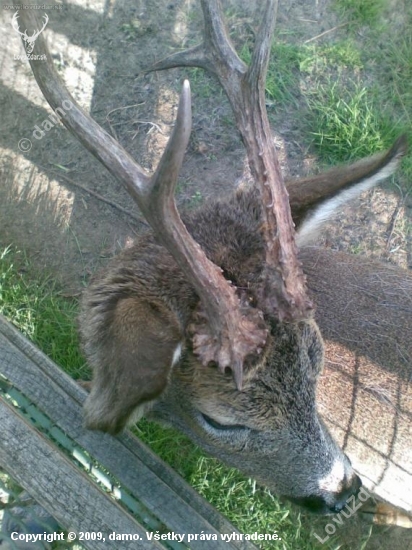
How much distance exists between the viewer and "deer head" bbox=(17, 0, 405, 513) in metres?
2.53

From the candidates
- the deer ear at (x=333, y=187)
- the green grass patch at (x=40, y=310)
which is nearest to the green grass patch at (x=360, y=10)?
the deer ear at (x=333, y=187)

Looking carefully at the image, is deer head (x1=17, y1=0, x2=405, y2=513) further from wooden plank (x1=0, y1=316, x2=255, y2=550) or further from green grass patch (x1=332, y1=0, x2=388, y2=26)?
green grass patch (x1=332, y1=0, x2=388, y2=26)

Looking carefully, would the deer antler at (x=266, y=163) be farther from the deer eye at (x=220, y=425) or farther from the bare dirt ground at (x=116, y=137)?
the bare dirt ground at (x=116, y=137)

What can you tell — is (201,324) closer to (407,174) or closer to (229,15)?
(407,174)

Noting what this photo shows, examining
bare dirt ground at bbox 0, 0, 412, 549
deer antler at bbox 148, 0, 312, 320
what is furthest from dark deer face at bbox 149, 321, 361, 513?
bare dirt ground at bbox 0, 0, 412, 549

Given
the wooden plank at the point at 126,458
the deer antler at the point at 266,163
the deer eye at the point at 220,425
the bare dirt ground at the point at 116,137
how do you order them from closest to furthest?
1. the deer antler at the point at 266,163
2. the deer eye at the point at 220,425
3. the wooden plank at the point at 126,458
4. the bare dirt ground at the point at 116,137

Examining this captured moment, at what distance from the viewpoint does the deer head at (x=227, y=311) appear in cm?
253

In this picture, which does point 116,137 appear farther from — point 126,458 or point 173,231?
point 173,231

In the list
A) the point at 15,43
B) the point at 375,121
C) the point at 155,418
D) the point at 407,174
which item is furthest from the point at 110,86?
the point at 155,418

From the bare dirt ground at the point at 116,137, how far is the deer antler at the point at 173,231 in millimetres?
2644

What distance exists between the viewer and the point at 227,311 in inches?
101

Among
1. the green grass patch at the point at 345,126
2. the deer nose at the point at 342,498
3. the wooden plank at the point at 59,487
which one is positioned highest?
the wooden plank at the point at 59,487

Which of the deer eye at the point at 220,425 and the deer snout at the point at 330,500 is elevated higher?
the deer eye at the point at 220,425

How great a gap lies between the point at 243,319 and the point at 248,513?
8.27ft
